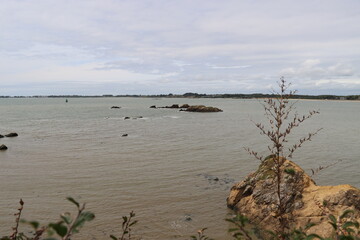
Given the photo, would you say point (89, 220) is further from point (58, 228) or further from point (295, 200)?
point (295, 200)

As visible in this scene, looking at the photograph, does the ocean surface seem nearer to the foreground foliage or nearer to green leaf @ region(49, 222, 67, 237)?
the foreground foliage

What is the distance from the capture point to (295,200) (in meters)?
9.26

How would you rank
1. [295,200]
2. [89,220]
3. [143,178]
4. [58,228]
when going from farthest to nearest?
[143,178], [295,200], [89,220], [58,228]

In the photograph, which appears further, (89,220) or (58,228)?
(89,220)

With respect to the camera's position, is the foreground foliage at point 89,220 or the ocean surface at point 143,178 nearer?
the foreground foliage at point 89,220

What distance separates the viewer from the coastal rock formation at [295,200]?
8312 millimetres

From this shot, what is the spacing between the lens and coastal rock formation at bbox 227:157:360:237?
8312 mm

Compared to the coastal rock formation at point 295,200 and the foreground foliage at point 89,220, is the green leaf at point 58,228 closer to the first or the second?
the foreground foliage at point 89,220

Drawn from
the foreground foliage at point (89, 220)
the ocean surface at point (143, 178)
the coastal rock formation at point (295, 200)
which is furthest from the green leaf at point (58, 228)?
the ocean surface at point (143, 178)

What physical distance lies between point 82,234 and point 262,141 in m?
21.4

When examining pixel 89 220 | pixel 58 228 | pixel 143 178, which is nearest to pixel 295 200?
pixel 143 178

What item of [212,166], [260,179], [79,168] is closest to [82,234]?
[260,179]

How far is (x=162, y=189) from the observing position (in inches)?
523

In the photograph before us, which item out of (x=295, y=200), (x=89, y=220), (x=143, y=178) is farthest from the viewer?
(x=143, y=178)
